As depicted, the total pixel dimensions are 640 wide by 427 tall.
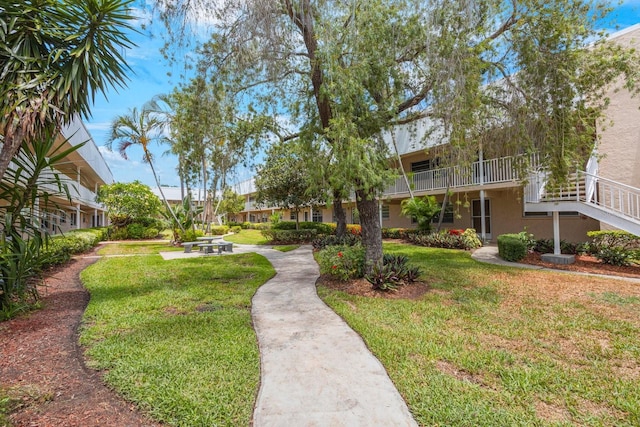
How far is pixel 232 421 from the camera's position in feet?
8.54

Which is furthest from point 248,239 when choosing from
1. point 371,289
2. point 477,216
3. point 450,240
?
point 371,289

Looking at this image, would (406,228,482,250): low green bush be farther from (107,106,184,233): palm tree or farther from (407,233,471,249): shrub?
(107,106,184,233): palm tree

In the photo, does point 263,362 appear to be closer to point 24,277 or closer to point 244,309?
point 244,309

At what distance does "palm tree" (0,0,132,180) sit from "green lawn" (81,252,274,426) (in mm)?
2837

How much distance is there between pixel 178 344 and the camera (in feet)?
13.4

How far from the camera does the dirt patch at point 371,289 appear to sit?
6459mm

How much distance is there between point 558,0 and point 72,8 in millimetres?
9521

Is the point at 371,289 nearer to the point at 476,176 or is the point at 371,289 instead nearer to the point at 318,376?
the point at 318,376

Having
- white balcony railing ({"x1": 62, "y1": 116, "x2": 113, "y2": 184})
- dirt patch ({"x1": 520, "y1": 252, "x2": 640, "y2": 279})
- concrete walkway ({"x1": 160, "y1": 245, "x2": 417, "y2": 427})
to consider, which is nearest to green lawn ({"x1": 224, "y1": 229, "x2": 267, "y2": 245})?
white balcony railing ({"x1": 62, "y1": 116, "x2": 113, "y2": 184})

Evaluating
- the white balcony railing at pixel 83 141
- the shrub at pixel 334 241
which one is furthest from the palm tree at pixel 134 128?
the shrub at pixel 334 241

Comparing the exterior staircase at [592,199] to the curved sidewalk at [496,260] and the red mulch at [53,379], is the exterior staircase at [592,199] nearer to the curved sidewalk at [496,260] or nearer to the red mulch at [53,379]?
the curved sidewalk at [496,260]

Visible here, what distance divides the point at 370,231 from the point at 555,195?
723 centimetres

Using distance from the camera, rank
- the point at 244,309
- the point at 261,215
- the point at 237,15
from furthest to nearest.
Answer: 1. the point at 261,215
2. the point at 237,15
3. the point at 244,309

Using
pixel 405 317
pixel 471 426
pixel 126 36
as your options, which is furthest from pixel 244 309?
pixel 126 36
